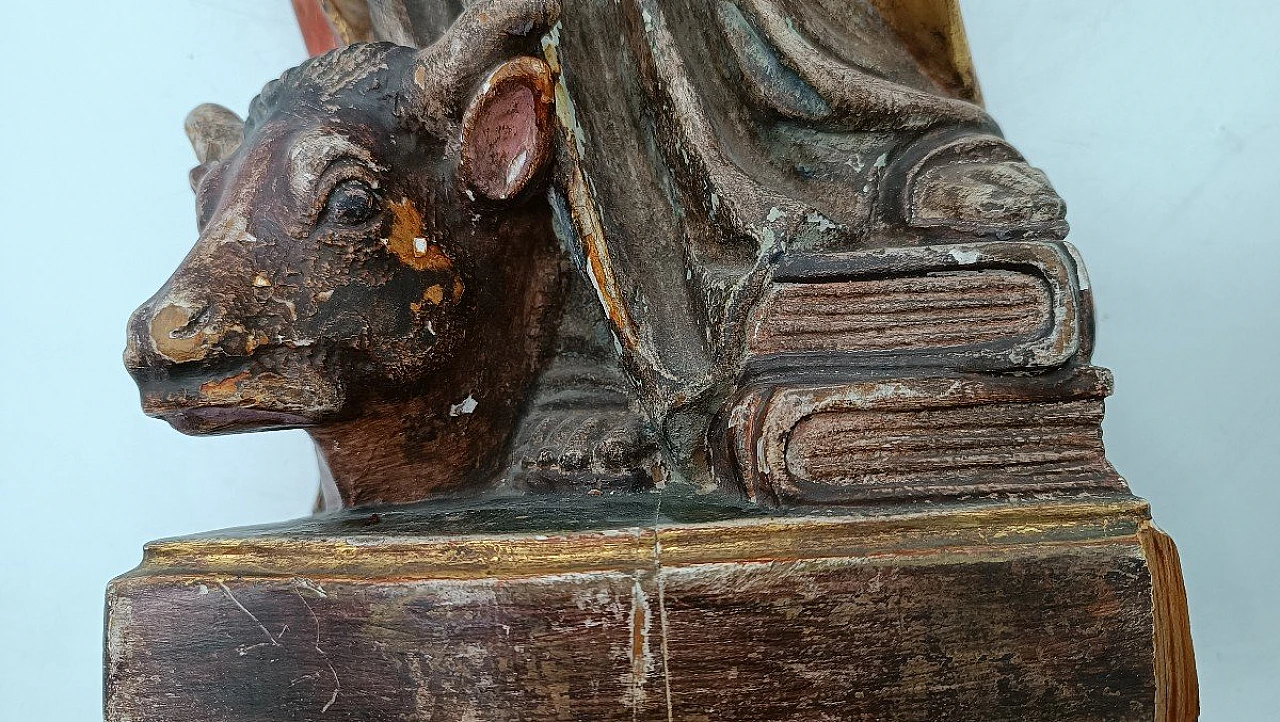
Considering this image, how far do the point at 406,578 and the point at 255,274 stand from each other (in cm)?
31

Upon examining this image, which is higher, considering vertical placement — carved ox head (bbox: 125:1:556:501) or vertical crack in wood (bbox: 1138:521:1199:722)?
carved ox head (bbox: 125:1:556:501)

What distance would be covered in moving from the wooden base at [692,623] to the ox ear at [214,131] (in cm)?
53

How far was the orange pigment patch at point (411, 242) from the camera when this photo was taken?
883 millimetres

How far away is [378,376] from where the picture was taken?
0.89m

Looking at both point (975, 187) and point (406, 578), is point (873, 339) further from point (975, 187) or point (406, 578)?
point (406, 578)

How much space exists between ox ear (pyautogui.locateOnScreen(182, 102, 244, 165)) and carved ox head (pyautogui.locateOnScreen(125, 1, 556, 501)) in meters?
0.15

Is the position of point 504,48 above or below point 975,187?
above

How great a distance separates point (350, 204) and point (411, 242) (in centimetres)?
6

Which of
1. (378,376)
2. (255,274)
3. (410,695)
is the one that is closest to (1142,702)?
(410,695)

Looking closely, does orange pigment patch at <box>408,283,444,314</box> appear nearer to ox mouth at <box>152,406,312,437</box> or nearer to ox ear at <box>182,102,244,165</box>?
ox mouth at <box>152,406,312,437</box>

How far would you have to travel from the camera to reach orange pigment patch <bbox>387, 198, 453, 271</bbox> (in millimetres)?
883

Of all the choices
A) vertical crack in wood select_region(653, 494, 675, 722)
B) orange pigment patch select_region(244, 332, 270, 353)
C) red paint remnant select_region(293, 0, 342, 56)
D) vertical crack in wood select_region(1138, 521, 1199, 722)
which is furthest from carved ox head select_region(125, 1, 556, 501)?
vertical crack in wood select_region(1138, 521, 1199, 722)

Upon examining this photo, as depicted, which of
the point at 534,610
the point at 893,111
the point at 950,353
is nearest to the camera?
the point at 534,610

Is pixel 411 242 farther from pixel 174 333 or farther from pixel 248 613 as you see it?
pixel 248 613
